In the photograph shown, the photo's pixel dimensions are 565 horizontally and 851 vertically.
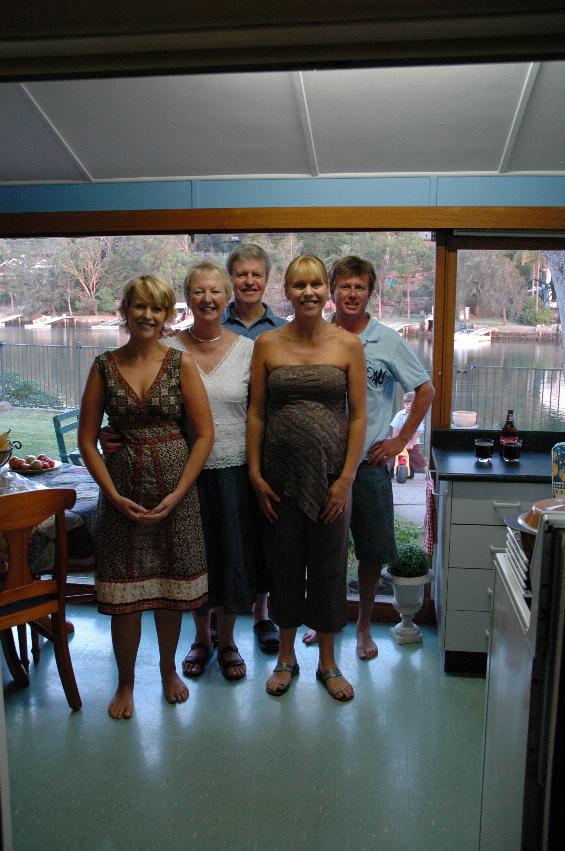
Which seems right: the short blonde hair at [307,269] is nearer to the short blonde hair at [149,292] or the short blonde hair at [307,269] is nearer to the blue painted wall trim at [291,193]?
the short blonde hair at [149,292]

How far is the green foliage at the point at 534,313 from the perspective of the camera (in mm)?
3398

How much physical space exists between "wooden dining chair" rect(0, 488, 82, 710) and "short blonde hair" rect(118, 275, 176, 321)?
68 centimetres

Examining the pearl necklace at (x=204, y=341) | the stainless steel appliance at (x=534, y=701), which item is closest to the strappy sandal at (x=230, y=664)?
the pearl necklace at (x=204, y=341)

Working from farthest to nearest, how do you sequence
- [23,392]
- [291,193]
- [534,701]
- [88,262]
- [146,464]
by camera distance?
1. [23,392]
2. [88,262]
3. [291,193]
4. [146,464]
5. [534,701]

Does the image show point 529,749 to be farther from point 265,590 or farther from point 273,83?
point 273,83

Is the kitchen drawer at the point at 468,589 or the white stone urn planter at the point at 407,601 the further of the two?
the white stone urn planter at the point at 407,601

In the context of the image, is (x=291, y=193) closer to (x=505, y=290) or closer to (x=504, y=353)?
(x=505, y=290)

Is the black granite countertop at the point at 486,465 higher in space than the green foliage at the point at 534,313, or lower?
lower

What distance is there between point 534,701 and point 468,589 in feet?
5.97

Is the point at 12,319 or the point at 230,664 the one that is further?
the point at 12,319

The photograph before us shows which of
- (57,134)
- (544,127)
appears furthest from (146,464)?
(544,127)

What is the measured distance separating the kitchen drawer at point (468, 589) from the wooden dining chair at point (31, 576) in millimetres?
1467

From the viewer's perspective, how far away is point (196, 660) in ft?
10.3

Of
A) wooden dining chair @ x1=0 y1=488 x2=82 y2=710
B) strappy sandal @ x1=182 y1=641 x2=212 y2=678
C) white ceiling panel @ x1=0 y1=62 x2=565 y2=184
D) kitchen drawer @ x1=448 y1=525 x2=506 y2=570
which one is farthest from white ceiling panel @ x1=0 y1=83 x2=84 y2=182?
kitchen drawer @ x1=448 y1=525 x2=506 y2=570
